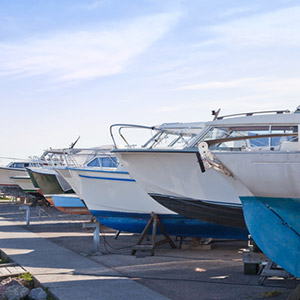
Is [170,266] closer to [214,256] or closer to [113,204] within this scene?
[214,256]

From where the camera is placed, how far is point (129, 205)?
1298cm

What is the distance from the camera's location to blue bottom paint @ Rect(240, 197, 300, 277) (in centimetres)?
662

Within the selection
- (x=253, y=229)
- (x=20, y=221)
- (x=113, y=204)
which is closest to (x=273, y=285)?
(x=253, y=229)

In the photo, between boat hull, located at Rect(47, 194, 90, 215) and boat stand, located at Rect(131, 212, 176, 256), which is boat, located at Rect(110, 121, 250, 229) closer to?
boat stand, located at Rect(131, 212, 176, 256)

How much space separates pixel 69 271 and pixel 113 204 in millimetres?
4025

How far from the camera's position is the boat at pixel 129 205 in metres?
12.1

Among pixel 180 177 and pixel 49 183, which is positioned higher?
pixel 180 177

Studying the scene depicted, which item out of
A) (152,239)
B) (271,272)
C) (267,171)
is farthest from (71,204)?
(267,171)

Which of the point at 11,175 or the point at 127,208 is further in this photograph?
the point at 11,175

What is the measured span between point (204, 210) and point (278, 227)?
4.12 m

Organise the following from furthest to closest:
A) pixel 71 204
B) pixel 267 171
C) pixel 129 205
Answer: pixel 71 204, pixel 129 205, pixel 267 171

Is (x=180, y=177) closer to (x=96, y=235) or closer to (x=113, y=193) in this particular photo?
(x=96, y=235)

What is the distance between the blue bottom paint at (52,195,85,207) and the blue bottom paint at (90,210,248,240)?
278cm

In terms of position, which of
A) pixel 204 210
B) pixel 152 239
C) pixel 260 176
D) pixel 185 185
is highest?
pixel 260 176
